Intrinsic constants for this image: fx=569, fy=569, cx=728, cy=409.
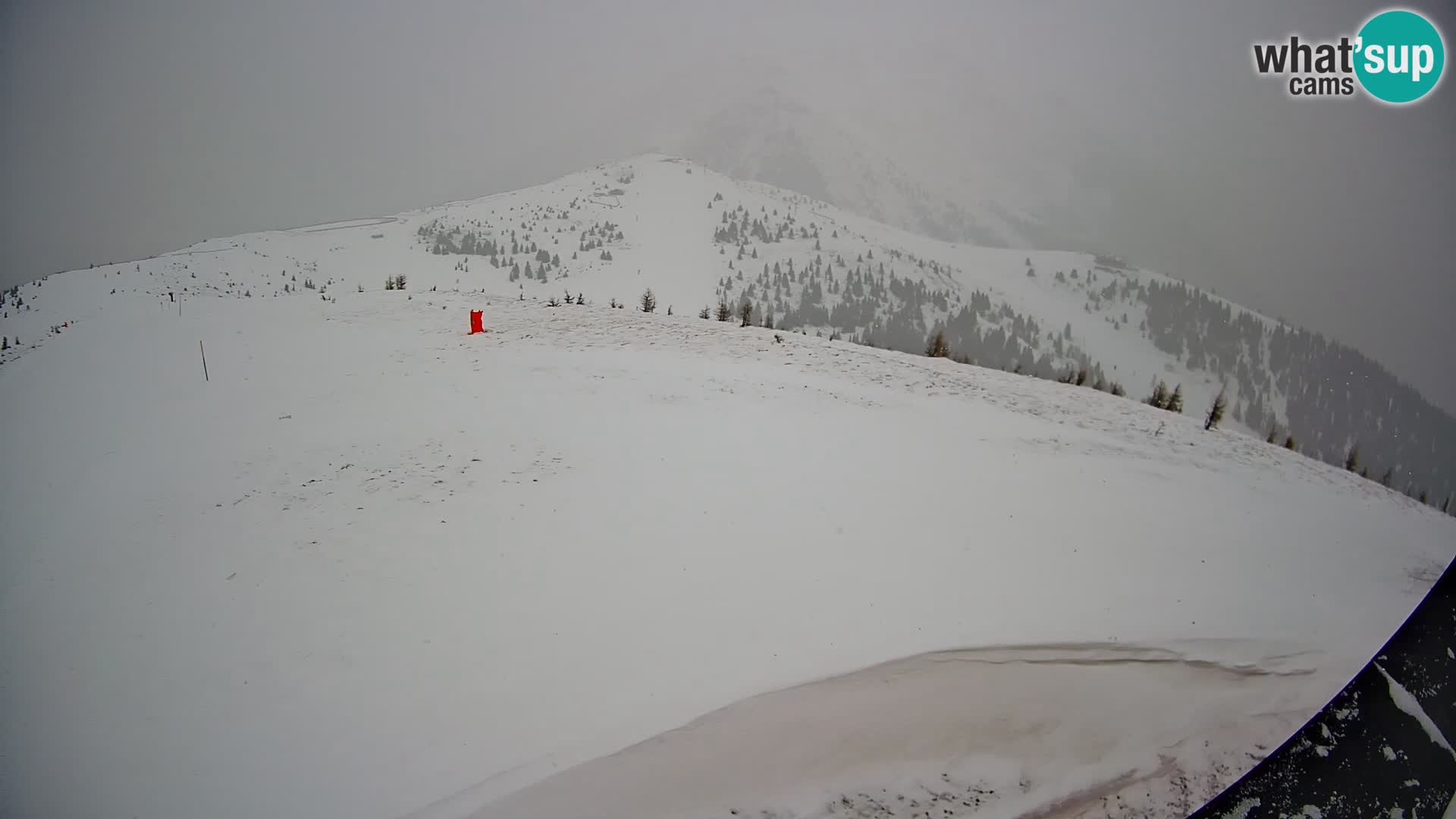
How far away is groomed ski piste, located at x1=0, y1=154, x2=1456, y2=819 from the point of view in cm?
354

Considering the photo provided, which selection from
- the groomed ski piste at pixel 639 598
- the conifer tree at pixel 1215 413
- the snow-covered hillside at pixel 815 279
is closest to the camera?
the groomed ski piste at pixel 639 598

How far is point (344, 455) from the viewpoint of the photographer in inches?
281

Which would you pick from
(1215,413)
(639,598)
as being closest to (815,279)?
(1215,413)

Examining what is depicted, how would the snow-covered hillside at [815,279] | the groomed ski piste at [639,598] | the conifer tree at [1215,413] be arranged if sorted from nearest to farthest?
the groomed ski piste at [639,598], the conifer tree at [1215,413], the snow-covered hillside at [815,279]

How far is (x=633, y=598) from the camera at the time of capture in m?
4.97

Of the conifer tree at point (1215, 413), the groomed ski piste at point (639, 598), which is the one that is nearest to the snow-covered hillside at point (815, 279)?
the conifer tree at point (1215, 413)

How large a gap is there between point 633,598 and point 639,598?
0.15 ft

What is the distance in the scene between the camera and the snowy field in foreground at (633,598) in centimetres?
355

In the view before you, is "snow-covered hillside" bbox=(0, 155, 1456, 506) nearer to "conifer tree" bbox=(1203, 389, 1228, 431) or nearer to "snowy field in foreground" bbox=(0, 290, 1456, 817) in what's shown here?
"conifer tree" bbox=(1203, 389, 1228, 431)

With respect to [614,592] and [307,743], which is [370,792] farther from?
[614,592]

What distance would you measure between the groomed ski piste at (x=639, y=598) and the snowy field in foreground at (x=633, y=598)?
1.1 inches

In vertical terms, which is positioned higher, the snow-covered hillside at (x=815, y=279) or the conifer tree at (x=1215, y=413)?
the snow-covered hillside at (x=815, y=279)

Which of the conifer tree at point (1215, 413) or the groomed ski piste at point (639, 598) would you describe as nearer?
the groomed ski piste at point (639, 598)

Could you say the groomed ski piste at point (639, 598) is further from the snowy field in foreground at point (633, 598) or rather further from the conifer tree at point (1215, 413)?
the conifer tree at point (1215, 413)
